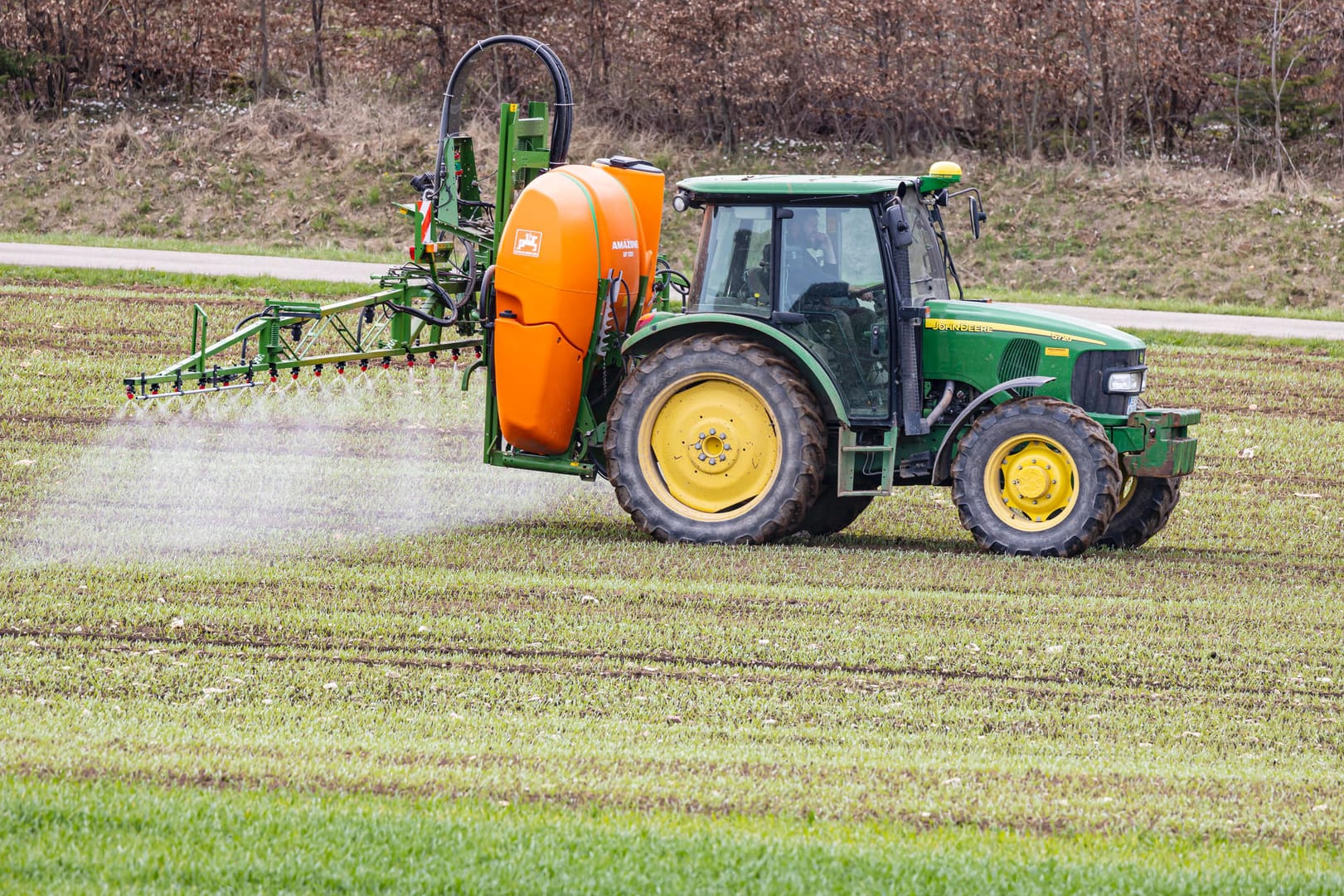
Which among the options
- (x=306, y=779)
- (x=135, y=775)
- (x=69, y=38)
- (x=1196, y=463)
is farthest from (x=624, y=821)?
(x=69, y=38)

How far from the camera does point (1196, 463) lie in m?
12.7

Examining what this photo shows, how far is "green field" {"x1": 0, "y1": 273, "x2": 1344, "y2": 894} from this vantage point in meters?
4.57

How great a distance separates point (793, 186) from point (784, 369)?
1039 mm

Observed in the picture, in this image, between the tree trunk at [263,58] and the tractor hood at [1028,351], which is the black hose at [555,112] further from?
the tree trunk at [263,58]

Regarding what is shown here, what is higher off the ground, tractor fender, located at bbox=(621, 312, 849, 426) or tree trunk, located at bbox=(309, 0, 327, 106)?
tree trunk, located at bbox=(309, 0, 327, 106)

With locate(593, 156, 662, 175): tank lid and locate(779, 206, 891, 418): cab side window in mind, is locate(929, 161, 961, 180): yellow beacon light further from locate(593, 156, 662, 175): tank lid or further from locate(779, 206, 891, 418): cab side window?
locate(593, 156, 662, 175): tank lid

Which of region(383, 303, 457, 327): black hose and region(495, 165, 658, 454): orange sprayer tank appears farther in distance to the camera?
region(383, 303, 457, 327): black hose

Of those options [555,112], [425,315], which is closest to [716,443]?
[425,315]

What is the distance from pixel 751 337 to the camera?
31.2 ft

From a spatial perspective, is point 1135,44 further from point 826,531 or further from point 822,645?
point 822,645

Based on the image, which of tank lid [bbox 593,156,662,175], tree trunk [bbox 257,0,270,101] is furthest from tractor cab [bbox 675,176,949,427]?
tree trunk [bbox 257,0,270,101]

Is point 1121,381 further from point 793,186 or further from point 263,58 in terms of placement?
point 263,58

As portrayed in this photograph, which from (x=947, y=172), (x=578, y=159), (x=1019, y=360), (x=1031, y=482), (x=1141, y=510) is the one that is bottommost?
(x=1141, y=510)

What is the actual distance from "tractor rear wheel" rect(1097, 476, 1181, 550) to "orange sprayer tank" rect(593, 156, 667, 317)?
3126 millimetres
